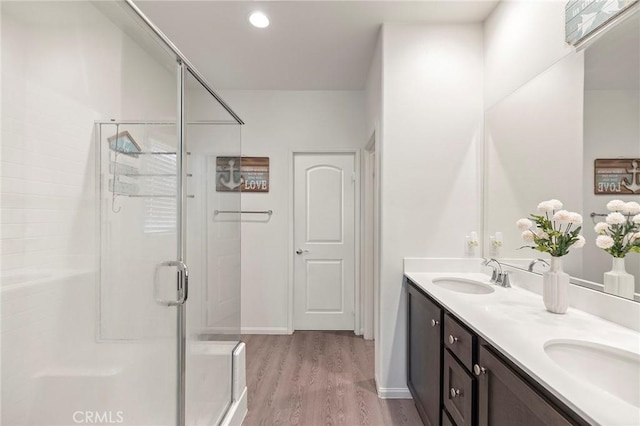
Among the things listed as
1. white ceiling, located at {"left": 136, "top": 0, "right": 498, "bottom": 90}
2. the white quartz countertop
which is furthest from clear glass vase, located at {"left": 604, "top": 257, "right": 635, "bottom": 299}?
white ceiling, located at {"left": 136, "top": 0, "right": 498, "bottom": 90}

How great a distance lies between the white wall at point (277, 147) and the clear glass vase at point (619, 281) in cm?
253

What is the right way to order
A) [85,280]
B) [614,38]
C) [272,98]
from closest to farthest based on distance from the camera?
[614,38]
[85,280]
[272,98]

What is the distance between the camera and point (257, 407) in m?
2.16

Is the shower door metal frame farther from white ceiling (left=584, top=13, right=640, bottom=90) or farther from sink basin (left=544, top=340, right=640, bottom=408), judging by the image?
white ceiling (left=584, top=13, right=640, bottom=90)

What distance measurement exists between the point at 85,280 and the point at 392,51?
231 centimetres

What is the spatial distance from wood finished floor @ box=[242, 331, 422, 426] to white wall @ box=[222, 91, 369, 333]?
0.40 metres

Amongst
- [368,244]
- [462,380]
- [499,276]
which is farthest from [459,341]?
[368,244]

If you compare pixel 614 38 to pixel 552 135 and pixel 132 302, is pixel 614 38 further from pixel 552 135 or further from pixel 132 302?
pixel 132 302

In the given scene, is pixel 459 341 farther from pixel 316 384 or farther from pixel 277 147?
pixel 277 147

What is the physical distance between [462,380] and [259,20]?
2.48m

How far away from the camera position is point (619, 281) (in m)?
1.24

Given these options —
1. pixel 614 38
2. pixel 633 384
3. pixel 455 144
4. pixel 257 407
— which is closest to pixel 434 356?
pixel 633 384

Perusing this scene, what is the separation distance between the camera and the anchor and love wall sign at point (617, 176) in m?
1.17

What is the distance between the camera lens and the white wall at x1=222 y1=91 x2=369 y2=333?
3.50m
